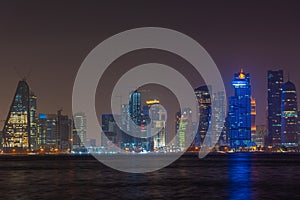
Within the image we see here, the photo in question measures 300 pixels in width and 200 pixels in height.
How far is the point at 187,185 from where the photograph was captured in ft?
261

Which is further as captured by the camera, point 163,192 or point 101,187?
point 101,187

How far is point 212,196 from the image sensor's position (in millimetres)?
63938

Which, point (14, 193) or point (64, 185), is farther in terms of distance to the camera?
point (64, 185)

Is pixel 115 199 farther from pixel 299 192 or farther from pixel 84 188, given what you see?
pixel 299 192

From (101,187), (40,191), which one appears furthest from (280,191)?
(40,191)

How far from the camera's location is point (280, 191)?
69562mm

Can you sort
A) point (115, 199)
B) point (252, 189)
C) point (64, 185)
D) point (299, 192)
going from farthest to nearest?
point (64, 185) → point (252, 189) → point (299, 192) → point (115, 199)

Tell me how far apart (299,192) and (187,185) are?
17966 mm

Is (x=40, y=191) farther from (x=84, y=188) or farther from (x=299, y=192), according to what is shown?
(x=299, y=192)

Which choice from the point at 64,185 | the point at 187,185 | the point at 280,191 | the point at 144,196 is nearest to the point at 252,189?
the point at 280,191

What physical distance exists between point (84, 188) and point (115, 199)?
14.3 metres

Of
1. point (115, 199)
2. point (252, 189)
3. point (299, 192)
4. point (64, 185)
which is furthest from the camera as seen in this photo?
point (64, 185)

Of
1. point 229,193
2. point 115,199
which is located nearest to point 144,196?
point 115,199

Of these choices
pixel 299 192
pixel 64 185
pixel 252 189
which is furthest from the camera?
pixel 64 185
